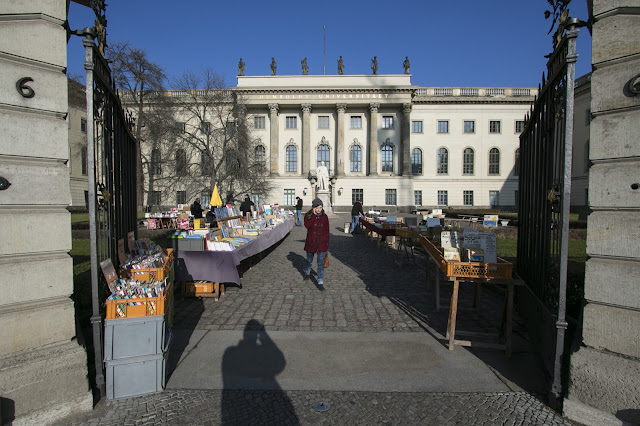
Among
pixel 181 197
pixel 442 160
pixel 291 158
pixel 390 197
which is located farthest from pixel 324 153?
pixel 181 197

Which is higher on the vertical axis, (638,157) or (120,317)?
(638,157)

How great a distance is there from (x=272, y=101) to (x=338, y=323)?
48.1 m

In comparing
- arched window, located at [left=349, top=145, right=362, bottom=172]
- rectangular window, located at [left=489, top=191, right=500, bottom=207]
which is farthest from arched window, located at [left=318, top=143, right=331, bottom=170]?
rectangular window, located at [left=489, top=191, right=500, bottom=207]

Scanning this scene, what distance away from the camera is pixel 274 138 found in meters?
50.9

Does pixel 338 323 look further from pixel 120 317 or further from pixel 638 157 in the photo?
pixel 638 157

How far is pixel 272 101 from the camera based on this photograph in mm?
50438

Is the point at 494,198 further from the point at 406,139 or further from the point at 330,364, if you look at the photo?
the point at 330,364

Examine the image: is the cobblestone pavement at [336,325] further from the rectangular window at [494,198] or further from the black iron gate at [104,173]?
the rectangular window at [494,198]

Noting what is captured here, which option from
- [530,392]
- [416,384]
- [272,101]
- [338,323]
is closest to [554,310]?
[530,392]

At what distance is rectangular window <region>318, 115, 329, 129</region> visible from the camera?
5206cm

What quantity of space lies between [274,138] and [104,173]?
1872 inches

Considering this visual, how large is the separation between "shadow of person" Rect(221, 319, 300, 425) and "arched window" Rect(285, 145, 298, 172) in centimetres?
4806

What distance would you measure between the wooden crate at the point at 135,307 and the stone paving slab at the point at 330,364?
2.61 feet

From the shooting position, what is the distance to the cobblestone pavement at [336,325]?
3.28 meters
